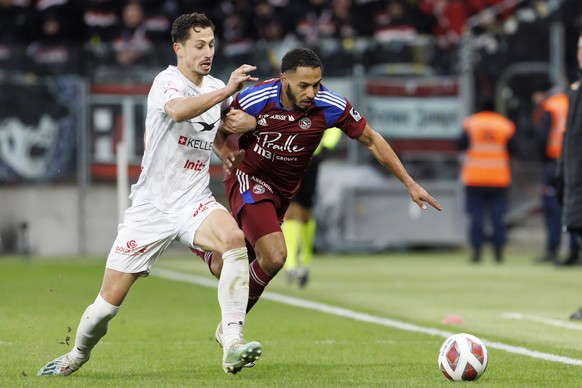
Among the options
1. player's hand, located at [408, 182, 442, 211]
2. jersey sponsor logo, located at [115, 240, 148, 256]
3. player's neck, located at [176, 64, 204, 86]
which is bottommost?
jersey sponsor logo, located at [115, 240, 148, 256]

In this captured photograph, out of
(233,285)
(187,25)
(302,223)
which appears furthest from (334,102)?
(302,223)

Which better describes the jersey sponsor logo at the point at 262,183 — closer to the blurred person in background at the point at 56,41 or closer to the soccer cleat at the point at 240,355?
the soccer cleat at the point at 240,355

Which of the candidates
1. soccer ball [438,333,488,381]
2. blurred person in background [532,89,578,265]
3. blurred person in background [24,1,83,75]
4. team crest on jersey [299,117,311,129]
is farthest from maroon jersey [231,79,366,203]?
blurred person in background [24,1,83,75]

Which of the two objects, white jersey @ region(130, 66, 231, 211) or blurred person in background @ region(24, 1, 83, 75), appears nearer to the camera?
white jersey @ region(130, 66, 231, 211)

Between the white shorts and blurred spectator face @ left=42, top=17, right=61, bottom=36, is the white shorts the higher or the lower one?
the lower one

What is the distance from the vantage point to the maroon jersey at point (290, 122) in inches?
328

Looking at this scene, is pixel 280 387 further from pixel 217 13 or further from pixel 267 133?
pixel 217 13

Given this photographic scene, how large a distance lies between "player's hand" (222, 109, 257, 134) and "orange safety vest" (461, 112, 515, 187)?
10645 mm

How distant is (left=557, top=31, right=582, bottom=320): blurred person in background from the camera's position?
10.8 m

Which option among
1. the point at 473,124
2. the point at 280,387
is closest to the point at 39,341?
the point at 280,387

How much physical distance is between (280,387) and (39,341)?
3.04 metres

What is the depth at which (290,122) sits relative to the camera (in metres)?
8.38

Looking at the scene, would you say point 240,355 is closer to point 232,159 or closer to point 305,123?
point 232,159

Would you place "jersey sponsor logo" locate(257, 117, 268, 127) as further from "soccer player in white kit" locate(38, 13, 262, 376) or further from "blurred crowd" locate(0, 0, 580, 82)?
"blurred crowd" locate(0, 0, 580, 82)
